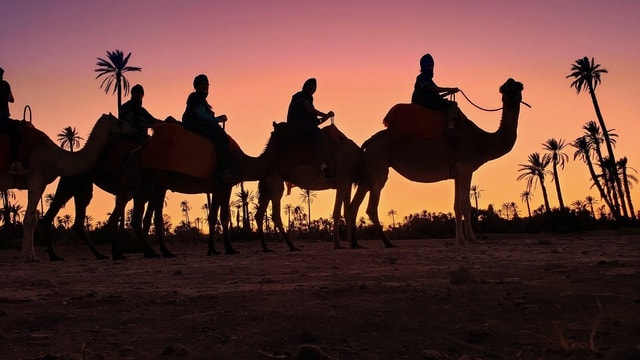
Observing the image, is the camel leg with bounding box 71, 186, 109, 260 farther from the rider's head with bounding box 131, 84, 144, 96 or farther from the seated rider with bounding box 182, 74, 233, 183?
the seated rider with bounding box 182, 74, 233, 183

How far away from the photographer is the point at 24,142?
11.6 metres

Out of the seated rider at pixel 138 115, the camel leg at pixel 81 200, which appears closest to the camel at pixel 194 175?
the seated rider at pixel 138 115

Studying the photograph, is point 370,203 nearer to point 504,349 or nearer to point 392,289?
point 392,289

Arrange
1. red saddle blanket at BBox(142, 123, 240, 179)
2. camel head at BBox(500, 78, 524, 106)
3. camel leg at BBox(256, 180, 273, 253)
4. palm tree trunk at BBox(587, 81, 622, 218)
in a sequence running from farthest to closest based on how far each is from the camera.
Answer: palm tree trunk at BBox(587, 81, 622, 218), camel leg at BBox(256, 180, 273, 253), camel head at BBox(500, 78, 524, 106), red saddle blanket at BBox(142, 123, 240, 179)

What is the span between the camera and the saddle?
1185 cm

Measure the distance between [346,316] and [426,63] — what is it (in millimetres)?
8995

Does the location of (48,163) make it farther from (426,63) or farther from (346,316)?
(346,316)

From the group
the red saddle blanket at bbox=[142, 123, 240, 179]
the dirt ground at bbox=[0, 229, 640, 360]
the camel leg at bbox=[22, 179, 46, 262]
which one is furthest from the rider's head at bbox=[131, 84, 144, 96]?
the dirt ground at bbox=[0, 229, 640, 360]

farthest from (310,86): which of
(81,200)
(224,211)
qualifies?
(81,200)

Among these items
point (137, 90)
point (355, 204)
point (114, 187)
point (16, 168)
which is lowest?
point (355, 204)

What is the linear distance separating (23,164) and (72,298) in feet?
23.3

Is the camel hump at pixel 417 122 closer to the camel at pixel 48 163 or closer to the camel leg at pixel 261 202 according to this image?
the camel leg at pixel 261 202

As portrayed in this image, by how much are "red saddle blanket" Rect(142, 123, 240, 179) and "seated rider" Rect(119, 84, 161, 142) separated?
120 centimetres

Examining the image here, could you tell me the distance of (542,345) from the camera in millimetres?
3443
